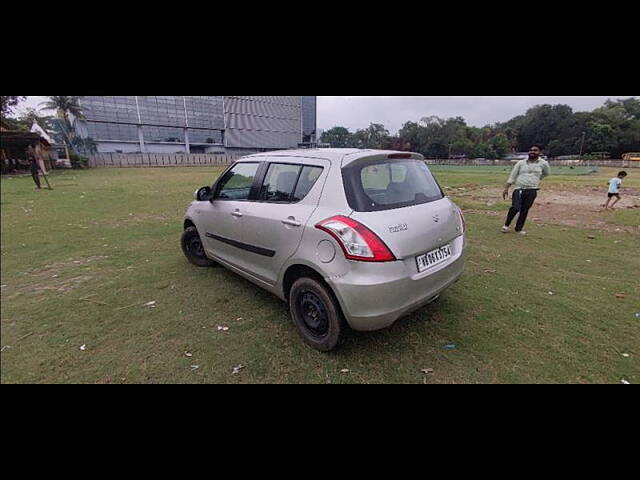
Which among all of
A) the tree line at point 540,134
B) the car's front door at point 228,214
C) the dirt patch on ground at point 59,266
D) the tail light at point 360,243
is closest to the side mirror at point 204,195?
the car's front door at point 228,214

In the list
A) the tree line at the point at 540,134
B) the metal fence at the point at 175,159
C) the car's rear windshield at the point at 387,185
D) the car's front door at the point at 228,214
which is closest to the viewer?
the car's rear windshield at the point at 387,185

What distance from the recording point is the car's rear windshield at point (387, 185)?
227 centimetres

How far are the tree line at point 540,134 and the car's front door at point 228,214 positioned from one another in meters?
48.6

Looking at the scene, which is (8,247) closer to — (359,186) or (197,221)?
(359,186)

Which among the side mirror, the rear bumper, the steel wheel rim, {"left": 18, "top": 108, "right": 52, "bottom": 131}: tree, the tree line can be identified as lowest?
the steel wheel rim

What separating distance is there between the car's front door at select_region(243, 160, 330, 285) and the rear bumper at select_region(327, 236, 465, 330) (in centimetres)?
60

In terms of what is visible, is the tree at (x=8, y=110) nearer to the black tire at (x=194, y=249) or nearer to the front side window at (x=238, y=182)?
the front side window at (x=238, y=182)

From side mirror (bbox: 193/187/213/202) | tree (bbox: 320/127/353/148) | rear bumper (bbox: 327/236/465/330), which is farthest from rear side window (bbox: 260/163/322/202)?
tree (bbox: 320/127/353/148)

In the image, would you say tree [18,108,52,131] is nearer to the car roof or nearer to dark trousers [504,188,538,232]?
the car roof

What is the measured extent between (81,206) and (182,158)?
45891mm

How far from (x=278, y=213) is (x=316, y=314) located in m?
0.94

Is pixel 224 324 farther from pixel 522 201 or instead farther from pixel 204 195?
pixel 522 201

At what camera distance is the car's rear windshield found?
89.5 inches

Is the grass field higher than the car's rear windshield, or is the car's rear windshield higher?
the car's rear windshield
